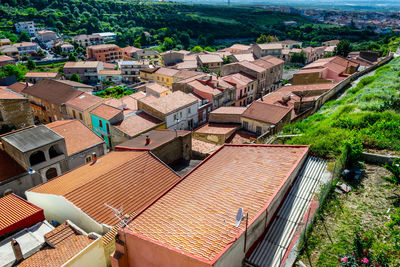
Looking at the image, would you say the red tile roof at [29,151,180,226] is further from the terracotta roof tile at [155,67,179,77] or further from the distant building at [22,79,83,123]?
the terracotta roof tile at [155,67,179,77]

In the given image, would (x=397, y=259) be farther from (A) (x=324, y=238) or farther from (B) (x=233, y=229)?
(B) (x=233, y=229)

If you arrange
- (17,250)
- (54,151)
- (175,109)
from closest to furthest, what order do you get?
1. (17,250)
2. (54,151)
3. (175,109)

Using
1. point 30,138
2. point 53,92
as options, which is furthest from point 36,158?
point 53,92

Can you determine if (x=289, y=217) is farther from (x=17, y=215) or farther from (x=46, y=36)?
(x=46, y=36)

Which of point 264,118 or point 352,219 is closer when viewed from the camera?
point 352,219

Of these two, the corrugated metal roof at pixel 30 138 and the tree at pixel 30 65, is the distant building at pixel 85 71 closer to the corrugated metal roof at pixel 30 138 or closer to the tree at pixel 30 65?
the tree at pixel 30 65

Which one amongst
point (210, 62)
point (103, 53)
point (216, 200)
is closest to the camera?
point (216, 200)
